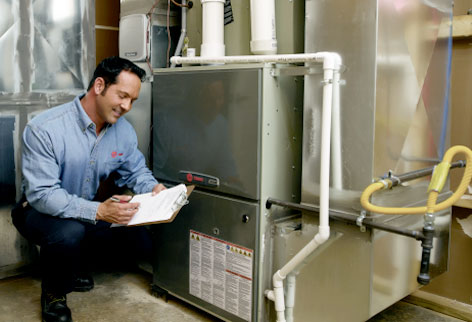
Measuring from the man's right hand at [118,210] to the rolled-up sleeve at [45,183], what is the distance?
4 cm

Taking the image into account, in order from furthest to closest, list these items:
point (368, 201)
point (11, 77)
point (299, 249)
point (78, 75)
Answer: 1. point (78, 75)
2. point (11, 77)
3. point (299, 249)
4. point (368, 201)

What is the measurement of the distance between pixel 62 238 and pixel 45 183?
0.22 metres

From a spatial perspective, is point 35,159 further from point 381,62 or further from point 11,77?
point 381,62

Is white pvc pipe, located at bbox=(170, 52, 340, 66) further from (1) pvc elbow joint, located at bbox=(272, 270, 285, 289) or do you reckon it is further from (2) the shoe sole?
(2) the shoe sole

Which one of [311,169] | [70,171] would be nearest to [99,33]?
[70,171]

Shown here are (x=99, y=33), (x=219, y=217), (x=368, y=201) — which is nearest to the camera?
(x=368, y=201)

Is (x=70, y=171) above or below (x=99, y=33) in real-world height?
below

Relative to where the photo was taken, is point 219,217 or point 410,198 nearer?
point 410,198

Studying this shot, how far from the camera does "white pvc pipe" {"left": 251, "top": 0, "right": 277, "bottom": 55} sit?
6.13 feet

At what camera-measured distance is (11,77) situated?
7.79 ft

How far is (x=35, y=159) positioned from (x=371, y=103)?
1266mm

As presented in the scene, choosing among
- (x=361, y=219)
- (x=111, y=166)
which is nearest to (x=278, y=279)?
(x=361, y=219)

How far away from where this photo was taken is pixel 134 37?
2.45 m

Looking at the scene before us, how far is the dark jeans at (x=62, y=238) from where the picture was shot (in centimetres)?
198
